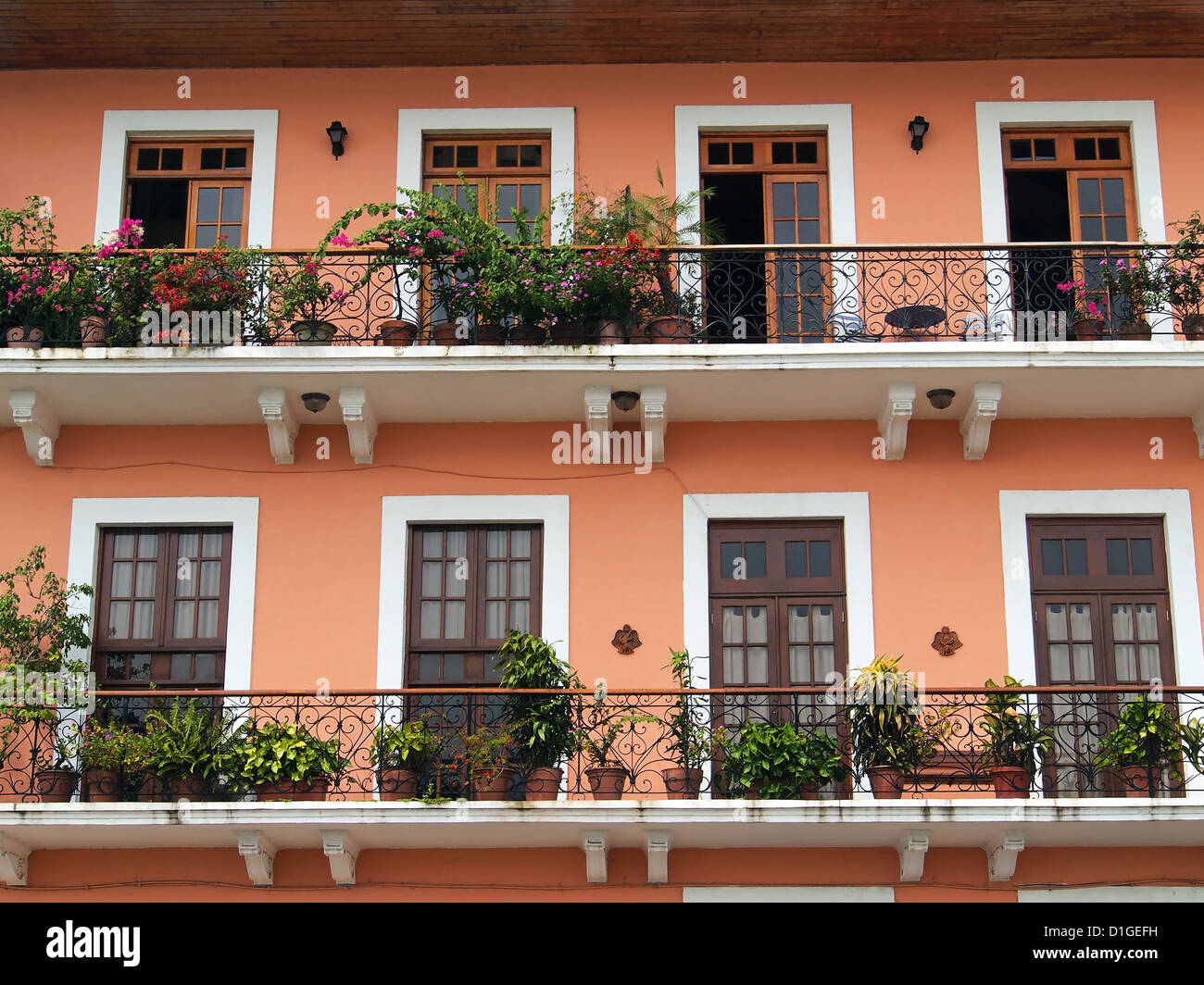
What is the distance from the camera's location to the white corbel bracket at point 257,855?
12.8 m

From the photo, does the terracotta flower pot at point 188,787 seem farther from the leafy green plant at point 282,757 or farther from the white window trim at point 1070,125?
the white window trim at point 1070,125

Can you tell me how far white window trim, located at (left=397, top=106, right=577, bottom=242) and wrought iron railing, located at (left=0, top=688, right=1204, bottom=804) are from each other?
4.55 meters

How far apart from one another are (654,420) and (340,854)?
4042mm

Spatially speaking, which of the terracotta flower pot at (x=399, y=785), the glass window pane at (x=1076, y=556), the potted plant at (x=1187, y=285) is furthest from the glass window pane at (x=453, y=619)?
the potted plant at (x=1187, y=285)

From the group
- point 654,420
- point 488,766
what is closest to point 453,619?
point 488,766

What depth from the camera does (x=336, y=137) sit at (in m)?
15.3

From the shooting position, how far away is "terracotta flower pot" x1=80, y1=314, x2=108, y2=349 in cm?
1402

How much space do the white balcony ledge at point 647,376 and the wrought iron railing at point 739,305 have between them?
241 mm

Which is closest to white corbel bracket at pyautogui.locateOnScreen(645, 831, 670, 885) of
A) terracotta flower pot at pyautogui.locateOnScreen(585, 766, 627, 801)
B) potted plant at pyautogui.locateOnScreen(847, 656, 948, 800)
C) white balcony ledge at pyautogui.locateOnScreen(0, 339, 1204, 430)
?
terracotta flower pot at pyautogui.locateOnScreen(585, 766, 627, 801)

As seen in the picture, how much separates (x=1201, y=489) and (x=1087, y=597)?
127cm

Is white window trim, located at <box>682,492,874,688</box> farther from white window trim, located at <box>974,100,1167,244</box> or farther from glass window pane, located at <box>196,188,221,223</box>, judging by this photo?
glass window pane, located at <box>196,188,221,223</box>

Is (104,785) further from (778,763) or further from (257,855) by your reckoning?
(778,763)

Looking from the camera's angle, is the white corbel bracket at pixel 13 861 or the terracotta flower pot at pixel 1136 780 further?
the white corbel bracket at pixel 13 861
